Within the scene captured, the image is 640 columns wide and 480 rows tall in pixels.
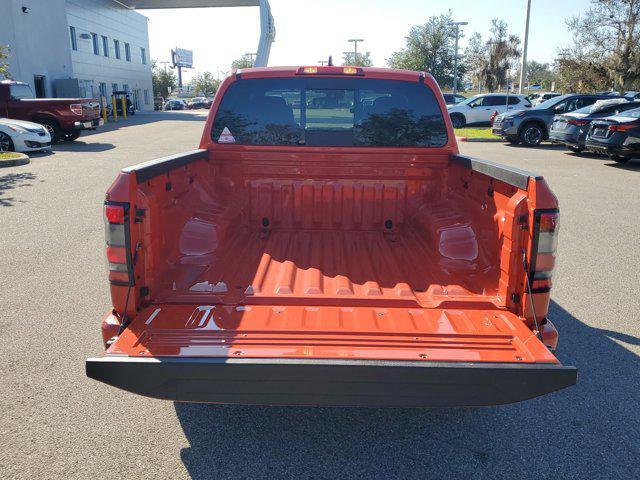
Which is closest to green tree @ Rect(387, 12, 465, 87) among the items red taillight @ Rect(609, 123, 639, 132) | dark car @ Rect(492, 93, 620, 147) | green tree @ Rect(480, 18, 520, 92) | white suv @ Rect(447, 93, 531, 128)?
green tree @ Rect(480, 18, 520, 92)

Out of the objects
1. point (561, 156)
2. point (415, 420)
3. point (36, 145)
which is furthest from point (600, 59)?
point (415, 420)

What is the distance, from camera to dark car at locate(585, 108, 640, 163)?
13.7 m

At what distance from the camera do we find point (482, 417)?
3.40 m

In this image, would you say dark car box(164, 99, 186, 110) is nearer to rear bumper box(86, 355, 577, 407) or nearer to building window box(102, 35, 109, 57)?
building window box(102, 35, 109, 57)

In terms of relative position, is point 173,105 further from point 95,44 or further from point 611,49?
point 611,49

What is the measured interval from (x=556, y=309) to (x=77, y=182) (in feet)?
33.9

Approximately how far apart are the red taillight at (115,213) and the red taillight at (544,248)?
7.14 feet

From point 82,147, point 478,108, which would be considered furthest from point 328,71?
point 478,108

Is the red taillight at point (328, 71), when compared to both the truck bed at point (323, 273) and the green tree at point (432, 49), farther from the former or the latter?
the green tree at point (432, 49)

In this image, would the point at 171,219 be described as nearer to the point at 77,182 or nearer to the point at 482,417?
the point at 482,417

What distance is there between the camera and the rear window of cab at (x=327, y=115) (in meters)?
4.48

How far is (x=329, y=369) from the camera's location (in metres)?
2.51

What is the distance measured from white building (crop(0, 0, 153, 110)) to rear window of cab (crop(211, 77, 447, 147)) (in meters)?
30.7

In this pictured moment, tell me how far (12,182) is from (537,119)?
16841mm
